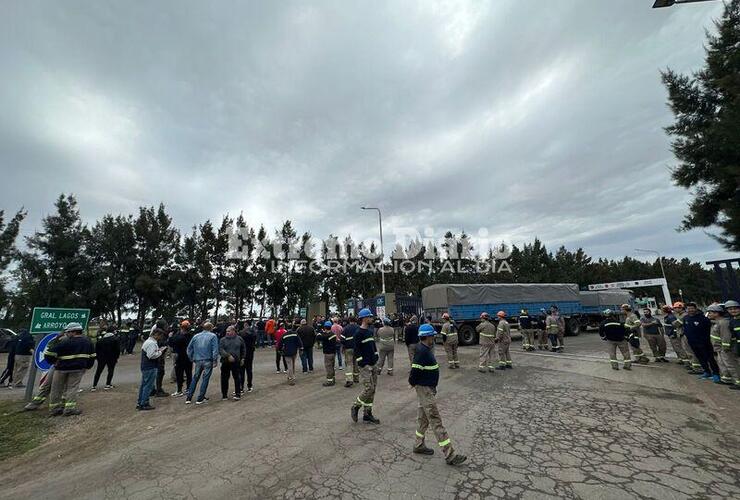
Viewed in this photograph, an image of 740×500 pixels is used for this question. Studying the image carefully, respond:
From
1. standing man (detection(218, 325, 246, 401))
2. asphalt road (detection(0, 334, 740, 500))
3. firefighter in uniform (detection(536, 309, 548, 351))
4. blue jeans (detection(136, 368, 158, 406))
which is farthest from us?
firefighter in uniform (detection(536, 309, 548, 351))

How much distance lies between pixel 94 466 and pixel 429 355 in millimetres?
5345

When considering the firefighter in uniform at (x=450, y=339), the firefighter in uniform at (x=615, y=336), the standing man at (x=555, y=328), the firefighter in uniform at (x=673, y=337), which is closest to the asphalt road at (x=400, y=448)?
the firefighter in uniform at (x=615, y=336)

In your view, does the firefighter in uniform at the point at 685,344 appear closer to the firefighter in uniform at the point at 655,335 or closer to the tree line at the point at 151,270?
the firefighter in uniform at the point at 655,335

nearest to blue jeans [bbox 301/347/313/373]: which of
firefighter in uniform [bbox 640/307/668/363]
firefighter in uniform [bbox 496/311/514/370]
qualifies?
firefighter in uniform [bbox 496/311/514/370]

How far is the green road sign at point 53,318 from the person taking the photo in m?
7.71

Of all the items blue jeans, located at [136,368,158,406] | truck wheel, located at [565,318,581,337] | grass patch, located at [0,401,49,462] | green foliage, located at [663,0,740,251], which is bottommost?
truck wheel, located at [565,318,581,337]

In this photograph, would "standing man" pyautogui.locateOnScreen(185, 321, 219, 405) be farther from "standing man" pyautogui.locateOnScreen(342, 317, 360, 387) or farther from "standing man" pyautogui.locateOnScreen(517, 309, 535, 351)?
"standing man" pyautogui.locateOnScreen(517, 309, 535, 351)

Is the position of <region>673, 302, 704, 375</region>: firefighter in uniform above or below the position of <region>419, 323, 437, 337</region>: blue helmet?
below

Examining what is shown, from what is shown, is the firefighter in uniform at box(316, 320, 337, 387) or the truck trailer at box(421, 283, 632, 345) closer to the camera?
the firefighter in uniform at box(316, 320, 337, 387)

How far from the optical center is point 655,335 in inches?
463

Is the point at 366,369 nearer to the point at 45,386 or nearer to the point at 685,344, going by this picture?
the point at 45,386

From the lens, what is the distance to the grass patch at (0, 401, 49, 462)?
220 inches

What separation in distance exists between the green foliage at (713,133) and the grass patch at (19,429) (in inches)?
708

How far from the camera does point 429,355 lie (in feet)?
16.3
